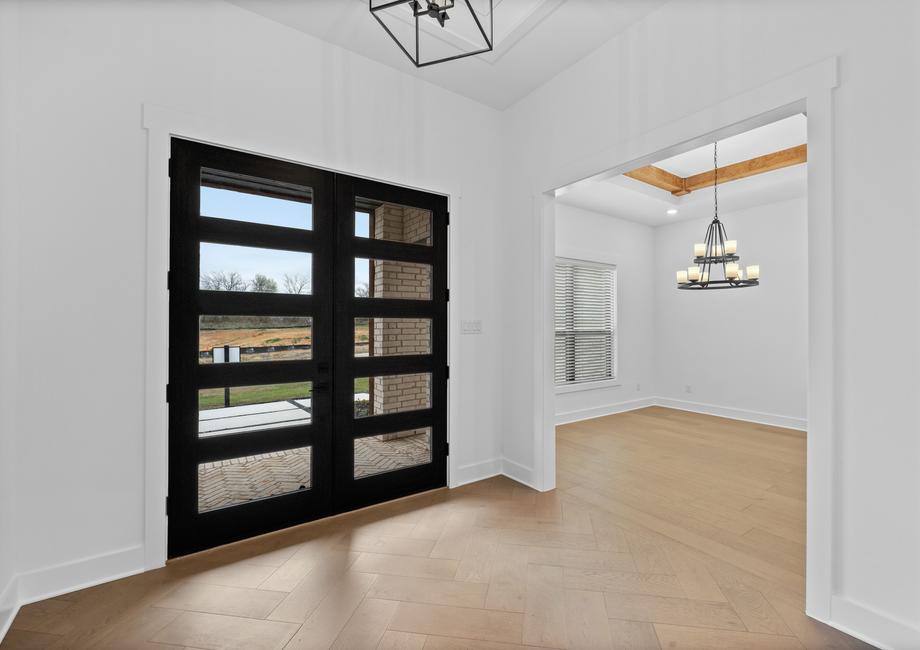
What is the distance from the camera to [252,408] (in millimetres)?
2629

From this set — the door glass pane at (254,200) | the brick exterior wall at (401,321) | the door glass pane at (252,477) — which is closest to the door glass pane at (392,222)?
the brick exterior wall at (401,321)

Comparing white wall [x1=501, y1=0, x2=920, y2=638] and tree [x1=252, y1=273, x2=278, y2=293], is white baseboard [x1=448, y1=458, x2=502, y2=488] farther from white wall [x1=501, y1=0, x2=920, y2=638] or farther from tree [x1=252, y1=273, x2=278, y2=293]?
white wall [x1=501, y1=0, x2=920, y2=638]

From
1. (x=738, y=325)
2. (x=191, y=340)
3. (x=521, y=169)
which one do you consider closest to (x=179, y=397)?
(x=191, y=340)

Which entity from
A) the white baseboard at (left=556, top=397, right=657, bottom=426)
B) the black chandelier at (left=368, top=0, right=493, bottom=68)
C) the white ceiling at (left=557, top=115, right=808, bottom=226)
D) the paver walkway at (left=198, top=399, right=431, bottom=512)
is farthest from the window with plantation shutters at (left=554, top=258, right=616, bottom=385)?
the paver walkway at (left=198, top=399, right=431, bottom=512)

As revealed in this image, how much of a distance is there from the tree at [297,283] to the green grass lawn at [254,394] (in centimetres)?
61

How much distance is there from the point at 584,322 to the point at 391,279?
151 inches

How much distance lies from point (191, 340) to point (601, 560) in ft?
8.74

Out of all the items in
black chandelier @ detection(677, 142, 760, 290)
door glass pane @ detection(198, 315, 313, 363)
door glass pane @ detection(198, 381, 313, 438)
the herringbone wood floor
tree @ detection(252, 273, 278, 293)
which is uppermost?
black chandelier @ detection(677, 142, 760, 290)

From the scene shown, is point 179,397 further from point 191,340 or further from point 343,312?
point 343,312

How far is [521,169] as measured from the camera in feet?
11.9

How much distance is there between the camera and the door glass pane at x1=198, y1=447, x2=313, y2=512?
8.33ft

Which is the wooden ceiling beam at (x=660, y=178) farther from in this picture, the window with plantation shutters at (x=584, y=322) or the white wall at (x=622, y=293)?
the window with plantation shutters at (x=584, y=322)

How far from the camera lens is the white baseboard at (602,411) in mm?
A: 5801

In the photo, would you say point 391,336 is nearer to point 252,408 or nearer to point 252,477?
point 252,408
